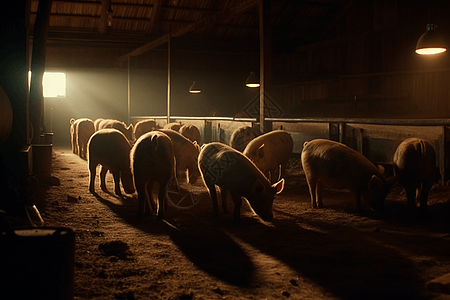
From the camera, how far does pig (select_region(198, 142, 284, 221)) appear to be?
5.70 metres

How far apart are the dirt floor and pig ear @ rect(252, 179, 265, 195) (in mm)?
441

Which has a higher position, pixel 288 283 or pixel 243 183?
pixel 243 183

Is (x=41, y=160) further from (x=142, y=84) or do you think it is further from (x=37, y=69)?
(x=142, y=84)

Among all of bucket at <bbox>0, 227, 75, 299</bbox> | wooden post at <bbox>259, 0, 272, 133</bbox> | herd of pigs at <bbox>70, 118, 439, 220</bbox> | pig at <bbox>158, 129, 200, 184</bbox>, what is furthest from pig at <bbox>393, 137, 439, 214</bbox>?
bucket at <bbox>0, 227, 75, 299</bbox>

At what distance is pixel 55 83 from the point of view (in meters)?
21.3

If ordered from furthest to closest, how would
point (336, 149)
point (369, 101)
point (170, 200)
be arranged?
point (369, 101), point (170, 200), point (336, 149)

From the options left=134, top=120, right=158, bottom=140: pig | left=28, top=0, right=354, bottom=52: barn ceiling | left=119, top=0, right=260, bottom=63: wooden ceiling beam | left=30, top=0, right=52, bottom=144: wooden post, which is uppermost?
left=28, top=0, right=354, bottom=52: barn ceiling

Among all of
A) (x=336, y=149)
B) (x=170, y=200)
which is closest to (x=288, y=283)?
(x=336, y=149)

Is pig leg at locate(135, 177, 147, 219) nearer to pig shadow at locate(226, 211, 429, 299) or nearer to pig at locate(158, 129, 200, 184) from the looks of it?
pig shadow at locate(226, 211, 429, 299)

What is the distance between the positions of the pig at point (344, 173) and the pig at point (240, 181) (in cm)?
96

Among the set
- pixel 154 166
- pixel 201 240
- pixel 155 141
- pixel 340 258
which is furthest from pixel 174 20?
pixel 340 258

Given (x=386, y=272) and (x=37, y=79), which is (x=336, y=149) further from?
(x=37, y=79)

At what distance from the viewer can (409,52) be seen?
16.9 metres

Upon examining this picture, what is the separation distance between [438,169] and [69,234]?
602cm
